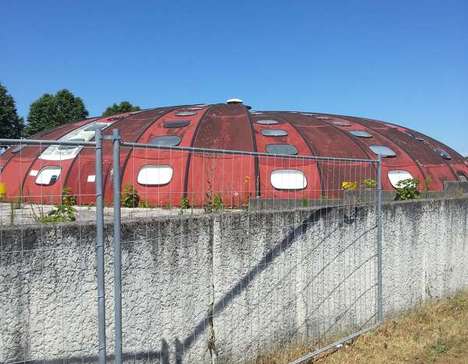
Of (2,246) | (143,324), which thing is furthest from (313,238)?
(2,246)

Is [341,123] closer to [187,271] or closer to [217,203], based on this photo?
[217,203]

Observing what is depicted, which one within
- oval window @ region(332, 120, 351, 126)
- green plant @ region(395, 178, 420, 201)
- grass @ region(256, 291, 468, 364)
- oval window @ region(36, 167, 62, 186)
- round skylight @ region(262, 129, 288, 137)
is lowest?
grass @ region(256, 291, 468, 364)

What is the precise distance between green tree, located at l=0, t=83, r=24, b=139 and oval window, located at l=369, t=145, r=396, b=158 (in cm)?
3336

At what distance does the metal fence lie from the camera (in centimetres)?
334

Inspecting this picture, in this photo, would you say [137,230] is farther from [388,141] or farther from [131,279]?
[388,141]

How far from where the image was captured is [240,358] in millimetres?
4844

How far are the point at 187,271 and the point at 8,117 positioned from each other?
4137 cm

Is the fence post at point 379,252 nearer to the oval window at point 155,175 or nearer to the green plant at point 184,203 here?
the green plant at point 184,203

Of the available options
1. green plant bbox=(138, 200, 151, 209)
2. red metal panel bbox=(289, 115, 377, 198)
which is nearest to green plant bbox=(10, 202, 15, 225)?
green plant bbox=(138, 200, 151, 209)

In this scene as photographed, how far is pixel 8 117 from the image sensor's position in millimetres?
40469

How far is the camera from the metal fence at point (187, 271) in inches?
132

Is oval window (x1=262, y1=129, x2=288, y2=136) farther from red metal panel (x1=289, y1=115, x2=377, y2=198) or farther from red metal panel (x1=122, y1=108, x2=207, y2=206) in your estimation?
red metal panel (x1=122, y1=108, x2=207, y2=206)

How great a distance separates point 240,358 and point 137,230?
1.89m

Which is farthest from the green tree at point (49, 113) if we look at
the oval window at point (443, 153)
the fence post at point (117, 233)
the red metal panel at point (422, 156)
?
the fence post at point (117, 233)
